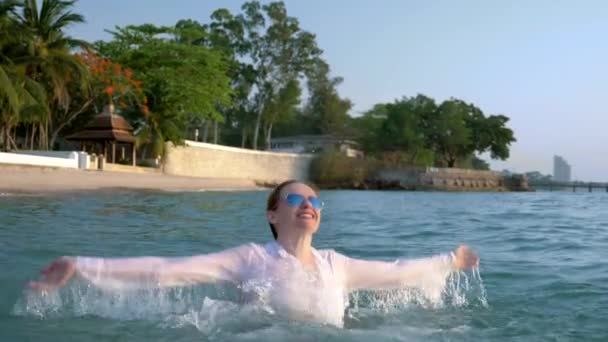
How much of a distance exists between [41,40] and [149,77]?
784cm

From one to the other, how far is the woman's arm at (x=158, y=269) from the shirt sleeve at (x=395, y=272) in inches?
21.4

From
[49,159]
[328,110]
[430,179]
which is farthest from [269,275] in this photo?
[328,110]

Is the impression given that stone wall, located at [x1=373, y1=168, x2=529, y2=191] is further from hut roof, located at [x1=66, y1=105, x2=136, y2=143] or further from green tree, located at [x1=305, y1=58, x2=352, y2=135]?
hut roof, located at [x1=66, y1=105, x2=136, y2=143]

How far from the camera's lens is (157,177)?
29.6 meters

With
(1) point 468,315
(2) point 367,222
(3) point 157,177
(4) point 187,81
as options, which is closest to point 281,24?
(4) point 187,81

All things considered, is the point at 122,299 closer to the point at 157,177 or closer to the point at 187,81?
the point at 157,177

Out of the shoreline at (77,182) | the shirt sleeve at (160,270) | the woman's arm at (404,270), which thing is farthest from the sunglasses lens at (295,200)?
the shoreline at (77,182)

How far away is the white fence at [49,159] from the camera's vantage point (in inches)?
896

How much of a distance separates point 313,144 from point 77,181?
144 feet

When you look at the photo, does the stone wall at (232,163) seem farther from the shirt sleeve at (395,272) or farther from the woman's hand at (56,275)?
the woman's hand at (56,275)

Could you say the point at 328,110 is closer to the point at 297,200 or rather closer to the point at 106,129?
the point at 106,129

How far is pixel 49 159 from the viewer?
83.3ft

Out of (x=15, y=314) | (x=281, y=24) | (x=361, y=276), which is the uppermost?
(x=281, y=24)

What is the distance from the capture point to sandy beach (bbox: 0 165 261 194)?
62.2 feet
